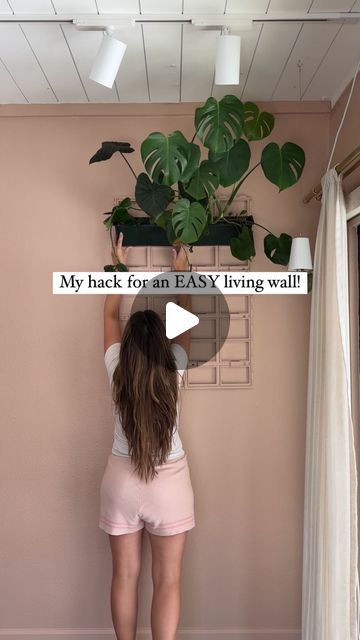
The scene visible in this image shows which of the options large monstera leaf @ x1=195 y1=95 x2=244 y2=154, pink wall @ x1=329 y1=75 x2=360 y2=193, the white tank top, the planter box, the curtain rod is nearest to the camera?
the curtain rod

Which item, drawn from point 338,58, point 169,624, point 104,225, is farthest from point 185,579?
point 338,58

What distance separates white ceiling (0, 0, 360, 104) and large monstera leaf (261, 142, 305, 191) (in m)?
0.36

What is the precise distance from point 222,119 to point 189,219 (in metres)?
0.39

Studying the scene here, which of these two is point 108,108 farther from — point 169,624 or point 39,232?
point 169,624

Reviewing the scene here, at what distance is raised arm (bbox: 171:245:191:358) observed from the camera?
105 inches

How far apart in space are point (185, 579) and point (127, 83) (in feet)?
7.23

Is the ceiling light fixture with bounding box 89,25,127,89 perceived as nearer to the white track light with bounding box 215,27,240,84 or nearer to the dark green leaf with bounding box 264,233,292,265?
the white track light with bounding box 215,27,240,84

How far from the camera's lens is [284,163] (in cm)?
235

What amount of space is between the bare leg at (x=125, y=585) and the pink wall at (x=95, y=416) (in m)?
0.26

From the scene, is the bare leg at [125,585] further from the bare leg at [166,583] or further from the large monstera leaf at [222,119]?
the large monstera leaf at [222,119]

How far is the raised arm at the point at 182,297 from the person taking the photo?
105 inches

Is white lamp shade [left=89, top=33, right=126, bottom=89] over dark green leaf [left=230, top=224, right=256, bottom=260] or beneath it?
over

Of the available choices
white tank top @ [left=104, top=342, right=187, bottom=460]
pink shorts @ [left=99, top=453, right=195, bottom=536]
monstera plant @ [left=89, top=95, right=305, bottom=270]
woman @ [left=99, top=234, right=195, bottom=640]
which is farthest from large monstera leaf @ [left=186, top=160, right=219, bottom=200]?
pink shorts @ [left=99, top=453, right=195, bottom=536]

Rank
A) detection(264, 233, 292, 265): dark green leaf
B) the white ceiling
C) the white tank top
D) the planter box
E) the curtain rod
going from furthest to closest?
the planter box → detection(264, 233, 292, 265): dark green leaf → the white tank top → the curtain rod → the white ceiling
